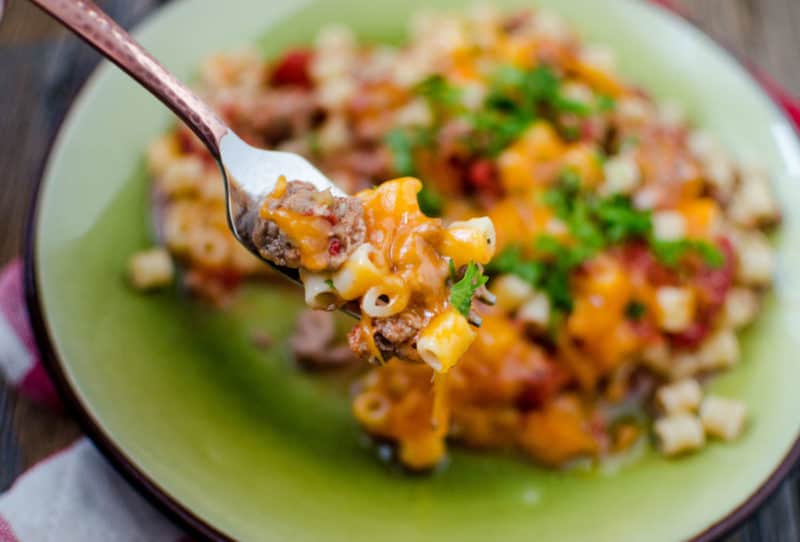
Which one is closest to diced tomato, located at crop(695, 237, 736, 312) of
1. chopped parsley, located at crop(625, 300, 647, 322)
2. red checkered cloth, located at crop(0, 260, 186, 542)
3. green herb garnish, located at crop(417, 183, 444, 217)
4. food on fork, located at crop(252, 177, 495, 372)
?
chopped parsley, located at crop(625, 300, 647, 322)

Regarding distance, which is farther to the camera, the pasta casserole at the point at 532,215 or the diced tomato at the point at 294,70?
the diced tomato at the point at 294,70

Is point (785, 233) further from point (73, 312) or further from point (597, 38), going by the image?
point (73, 312)

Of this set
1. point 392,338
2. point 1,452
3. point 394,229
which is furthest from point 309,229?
point 1,452

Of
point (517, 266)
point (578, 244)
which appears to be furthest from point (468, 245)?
point (578, 244)

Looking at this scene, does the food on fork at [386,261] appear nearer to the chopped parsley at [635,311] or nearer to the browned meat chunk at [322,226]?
the browned meat chunk at [322,226]

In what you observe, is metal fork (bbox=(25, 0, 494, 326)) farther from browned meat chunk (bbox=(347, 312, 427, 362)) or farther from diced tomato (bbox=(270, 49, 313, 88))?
diced tomato (bbox=(270, 49, 313, 88))

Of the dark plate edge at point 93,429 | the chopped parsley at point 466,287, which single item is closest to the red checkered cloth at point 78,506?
the dark plate edge at point 93,429
